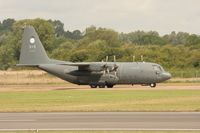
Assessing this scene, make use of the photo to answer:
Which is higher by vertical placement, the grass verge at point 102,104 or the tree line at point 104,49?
the tree line at point 104,49

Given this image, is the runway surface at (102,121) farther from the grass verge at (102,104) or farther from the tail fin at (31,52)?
the tail fin at (31,52)

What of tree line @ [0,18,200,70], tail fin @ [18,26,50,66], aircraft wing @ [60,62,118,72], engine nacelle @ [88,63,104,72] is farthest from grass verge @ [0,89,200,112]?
tree line @ [0,18,200,70]

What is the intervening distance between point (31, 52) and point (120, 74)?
35.7ft

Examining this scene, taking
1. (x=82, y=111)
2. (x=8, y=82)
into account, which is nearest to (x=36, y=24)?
(x=8, y=82)

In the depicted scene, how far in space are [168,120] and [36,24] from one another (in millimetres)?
136262

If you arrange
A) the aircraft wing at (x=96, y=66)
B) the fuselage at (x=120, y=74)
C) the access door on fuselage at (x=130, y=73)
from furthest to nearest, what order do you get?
the aircraft wing at (x=96, y=66) < the access door on fuselage at (x=130, y=73) < the fuselage at (x=120, y=74)

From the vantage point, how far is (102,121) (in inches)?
982

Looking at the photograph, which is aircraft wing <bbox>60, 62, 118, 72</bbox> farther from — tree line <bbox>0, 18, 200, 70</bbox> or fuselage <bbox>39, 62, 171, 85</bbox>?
tree line <bbox>0, 18, 200, 70</bbox>

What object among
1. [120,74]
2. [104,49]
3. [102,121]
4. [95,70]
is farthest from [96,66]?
[102,121]

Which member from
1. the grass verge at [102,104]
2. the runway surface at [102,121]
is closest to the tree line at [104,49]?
the grass verge at [102,104]

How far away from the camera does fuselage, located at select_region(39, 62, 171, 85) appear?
6788 cm

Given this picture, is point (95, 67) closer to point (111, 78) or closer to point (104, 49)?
→ point (111, 78)

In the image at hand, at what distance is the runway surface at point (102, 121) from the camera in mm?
22578

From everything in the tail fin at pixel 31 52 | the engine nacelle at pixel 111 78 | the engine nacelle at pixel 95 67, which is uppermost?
the tail fin at pixel 31 52
